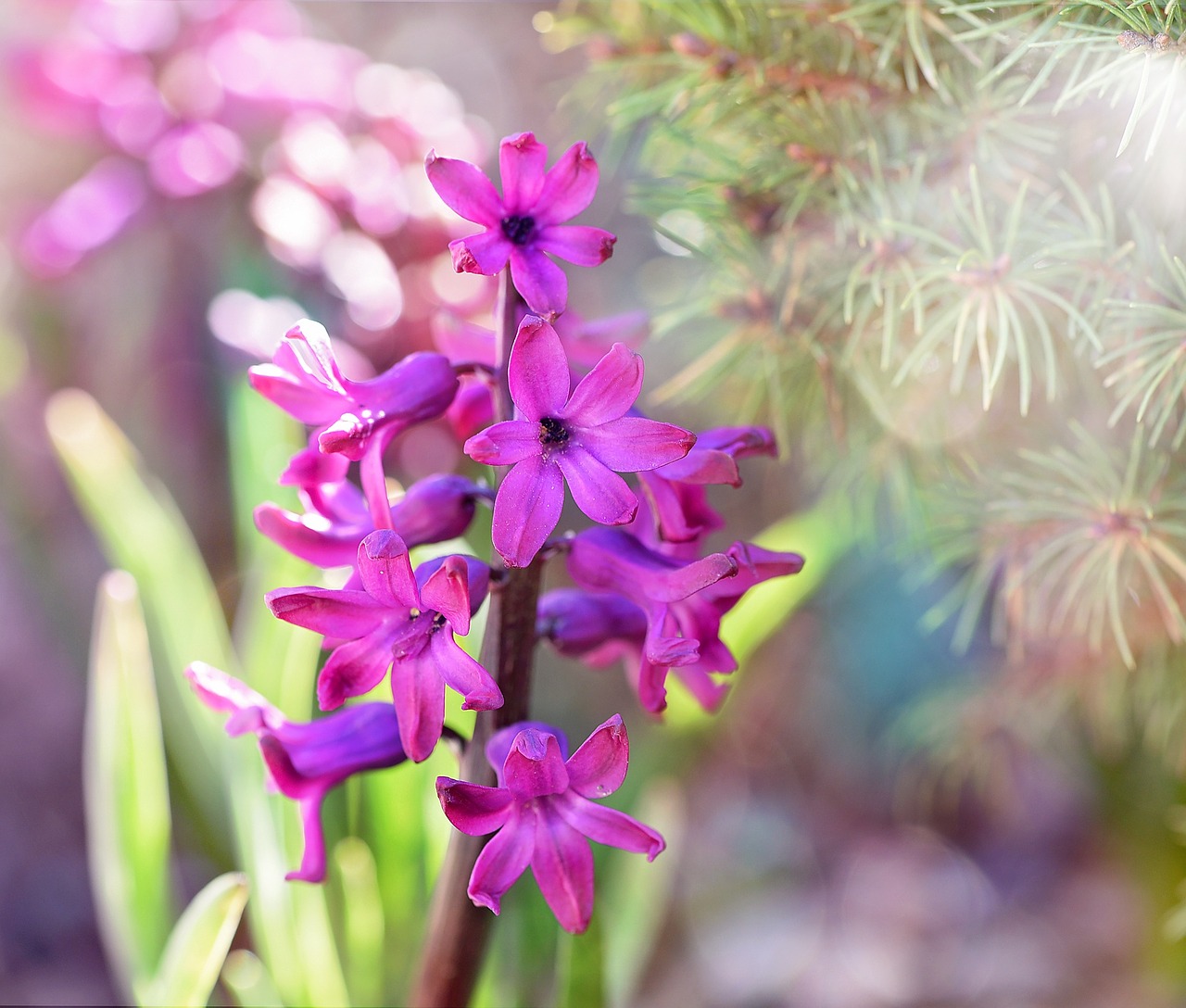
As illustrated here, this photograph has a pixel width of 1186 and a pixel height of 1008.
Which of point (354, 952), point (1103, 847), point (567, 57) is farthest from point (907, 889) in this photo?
point (567, 57)

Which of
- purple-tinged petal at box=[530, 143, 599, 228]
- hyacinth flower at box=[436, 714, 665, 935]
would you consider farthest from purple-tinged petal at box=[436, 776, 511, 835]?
purple-tinged petal at box=[530, 143, 599, 228]

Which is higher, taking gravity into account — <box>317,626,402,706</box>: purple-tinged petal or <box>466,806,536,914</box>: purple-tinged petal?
<box>317,626,402,706</box>: purple-tinged petal

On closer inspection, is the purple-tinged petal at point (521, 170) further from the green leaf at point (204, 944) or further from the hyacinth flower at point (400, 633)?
the green leaf at point (204, 944)

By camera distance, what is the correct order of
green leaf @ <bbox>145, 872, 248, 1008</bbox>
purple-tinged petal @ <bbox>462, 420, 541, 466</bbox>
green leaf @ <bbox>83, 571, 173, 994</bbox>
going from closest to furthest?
purple-tinged petal @ <bbox>462, 420, 541, 466</bbox> < green leaf @ <bbox>145, 872, 248, 1008</bbox> < green leaf @ <bbox>83, 571, 173, 994</bbox>

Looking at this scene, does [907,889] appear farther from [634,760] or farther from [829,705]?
[634,760]

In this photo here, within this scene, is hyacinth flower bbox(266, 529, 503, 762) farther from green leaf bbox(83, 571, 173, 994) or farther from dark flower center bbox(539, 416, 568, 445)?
green leaf bbox(83, 571, 173, 994)

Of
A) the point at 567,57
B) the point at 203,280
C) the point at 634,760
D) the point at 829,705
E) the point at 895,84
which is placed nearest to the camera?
the point at 895,84

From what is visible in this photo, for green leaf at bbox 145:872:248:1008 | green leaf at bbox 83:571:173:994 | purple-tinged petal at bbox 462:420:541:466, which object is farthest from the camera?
green leaf at bbox 83:571:173:994
